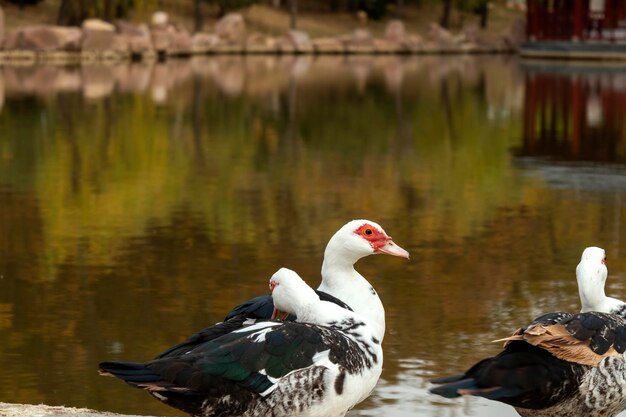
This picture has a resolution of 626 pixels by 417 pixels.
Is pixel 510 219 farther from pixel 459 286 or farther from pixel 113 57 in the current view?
pixel 113 57

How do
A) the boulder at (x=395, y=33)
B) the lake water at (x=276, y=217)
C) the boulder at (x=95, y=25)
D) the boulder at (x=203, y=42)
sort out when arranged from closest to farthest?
the lake water at (x=276, y=217)
the boulder at (x=95, y=25)
the boulder at (x=203, y=42)
the boulder at (x=395, y=33)

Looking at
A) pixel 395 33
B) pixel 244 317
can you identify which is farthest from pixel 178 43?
pixel 244 317

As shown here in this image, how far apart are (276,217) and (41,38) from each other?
3815 cm

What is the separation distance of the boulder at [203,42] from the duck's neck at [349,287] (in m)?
55.6

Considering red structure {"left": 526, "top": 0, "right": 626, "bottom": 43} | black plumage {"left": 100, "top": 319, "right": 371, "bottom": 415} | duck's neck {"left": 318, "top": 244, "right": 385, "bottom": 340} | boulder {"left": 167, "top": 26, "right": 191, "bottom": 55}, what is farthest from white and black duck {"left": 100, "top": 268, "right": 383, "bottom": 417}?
red structure {"left": 526, "top": 0, "right": 626, "bottom": 43}

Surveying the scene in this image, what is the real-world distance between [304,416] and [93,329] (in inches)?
171

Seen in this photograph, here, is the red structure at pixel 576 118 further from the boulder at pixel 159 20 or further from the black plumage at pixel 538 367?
the boulder at pixel 159 20

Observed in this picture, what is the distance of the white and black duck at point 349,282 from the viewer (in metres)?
7.34

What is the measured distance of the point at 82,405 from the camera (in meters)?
8.70

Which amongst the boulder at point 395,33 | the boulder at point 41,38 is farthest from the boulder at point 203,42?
the boulder at point 395,33

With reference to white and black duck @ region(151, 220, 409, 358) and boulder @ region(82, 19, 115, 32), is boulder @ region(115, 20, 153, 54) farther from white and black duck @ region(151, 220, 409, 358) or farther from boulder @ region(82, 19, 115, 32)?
white and black duck @ region(151, 220, 409, 358)

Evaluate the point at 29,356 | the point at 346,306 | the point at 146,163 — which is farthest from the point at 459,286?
the point at 146,163

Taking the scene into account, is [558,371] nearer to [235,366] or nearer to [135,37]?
[235,366]

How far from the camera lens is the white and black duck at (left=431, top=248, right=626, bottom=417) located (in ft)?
21.6
